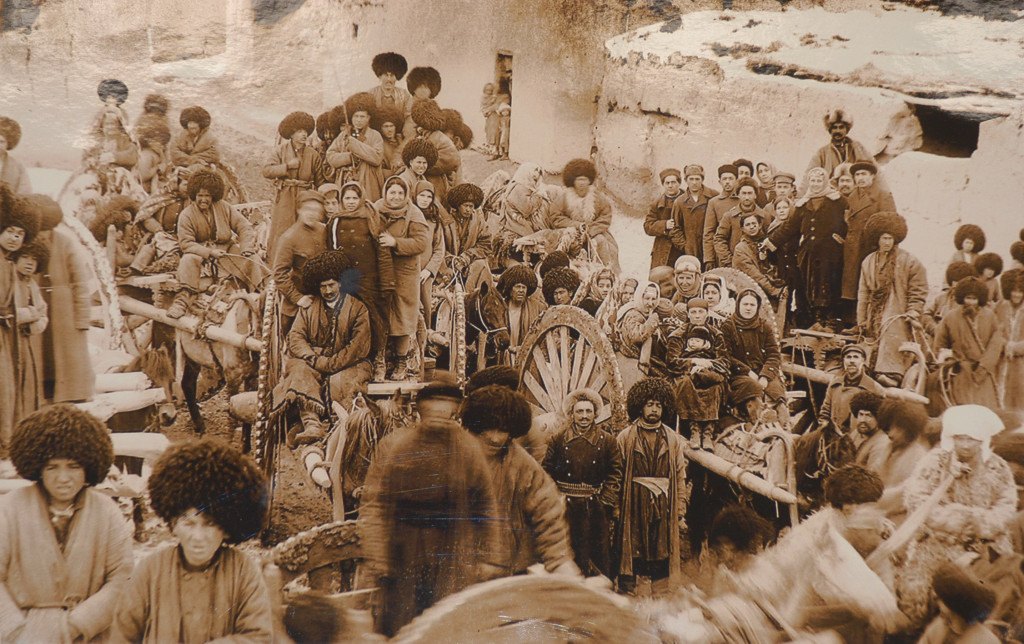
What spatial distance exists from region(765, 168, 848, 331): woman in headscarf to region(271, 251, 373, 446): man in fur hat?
190 centimetres

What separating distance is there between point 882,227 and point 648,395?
1339 millimetres

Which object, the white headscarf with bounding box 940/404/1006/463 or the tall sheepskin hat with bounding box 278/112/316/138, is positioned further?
the white headscarf with bounding box 940/404/1006/463

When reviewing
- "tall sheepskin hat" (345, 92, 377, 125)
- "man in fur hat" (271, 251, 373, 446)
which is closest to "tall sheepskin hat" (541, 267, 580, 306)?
"man in fur hat" (271, 251, 373, 446)

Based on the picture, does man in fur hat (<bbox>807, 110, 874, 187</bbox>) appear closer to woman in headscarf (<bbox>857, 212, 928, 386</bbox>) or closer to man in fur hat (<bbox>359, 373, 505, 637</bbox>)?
woman in headscarf (<bbox>857, 212, 928, 386</bbox>)

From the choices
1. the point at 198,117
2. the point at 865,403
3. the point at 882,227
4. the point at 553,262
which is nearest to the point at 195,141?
the point at 198,117

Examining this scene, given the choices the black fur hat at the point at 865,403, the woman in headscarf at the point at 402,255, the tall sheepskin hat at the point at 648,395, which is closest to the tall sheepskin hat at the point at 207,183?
the woman in headscarf at the point at 402,255

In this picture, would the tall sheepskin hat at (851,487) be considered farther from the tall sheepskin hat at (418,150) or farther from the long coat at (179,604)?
the long coat at (179,604)

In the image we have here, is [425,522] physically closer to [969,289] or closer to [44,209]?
[44,209]

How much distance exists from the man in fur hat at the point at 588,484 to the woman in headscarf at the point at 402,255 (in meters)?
0.76

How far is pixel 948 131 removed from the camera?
4105 millimetres

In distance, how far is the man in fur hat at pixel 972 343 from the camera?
407 centimetres

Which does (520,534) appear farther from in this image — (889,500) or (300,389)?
(889,500)

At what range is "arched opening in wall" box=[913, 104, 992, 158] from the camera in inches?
161

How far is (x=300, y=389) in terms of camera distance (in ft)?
12.3
